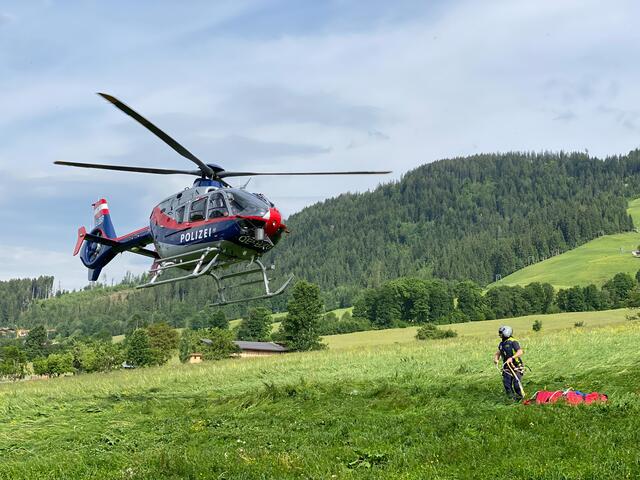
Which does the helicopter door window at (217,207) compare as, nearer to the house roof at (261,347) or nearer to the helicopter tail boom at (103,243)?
the helicopter tail boom at (103,243)

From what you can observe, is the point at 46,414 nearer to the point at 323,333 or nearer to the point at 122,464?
the point at 122,464

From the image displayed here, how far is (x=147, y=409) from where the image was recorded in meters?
22.9

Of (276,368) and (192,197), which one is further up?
(192,197)

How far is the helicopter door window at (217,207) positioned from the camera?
20.6 m

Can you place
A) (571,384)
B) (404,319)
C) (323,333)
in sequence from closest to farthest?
(571,384), (323,333), (404,319)

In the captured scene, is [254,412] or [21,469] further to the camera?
[254,412]

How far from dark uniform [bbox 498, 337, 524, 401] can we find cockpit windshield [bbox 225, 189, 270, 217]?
8276 mm

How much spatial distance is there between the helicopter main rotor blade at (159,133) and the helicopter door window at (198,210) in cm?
96

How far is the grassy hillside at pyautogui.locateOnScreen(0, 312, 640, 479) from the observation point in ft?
39.6

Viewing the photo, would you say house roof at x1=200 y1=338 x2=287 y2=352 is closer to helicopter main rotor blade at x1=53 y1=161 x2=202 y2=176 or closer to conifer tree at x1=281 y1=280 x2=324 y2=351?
conifer tree at x1=281 y1=280 x2=324 y2=351

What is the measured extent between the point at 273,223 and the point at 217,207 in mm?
1872

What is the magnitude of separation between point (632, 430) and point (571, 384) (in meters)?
6.99

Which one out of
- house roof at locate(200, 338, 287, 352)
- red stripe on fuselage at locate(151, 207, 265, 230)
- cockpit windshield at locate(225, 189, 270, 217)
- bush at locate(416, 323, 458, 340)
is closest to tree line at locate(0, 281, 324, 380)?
house roof at locate(200, 338, 287, 352)

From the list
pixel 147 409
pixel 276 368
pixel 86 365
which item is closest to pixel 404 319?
pixel 86 365
